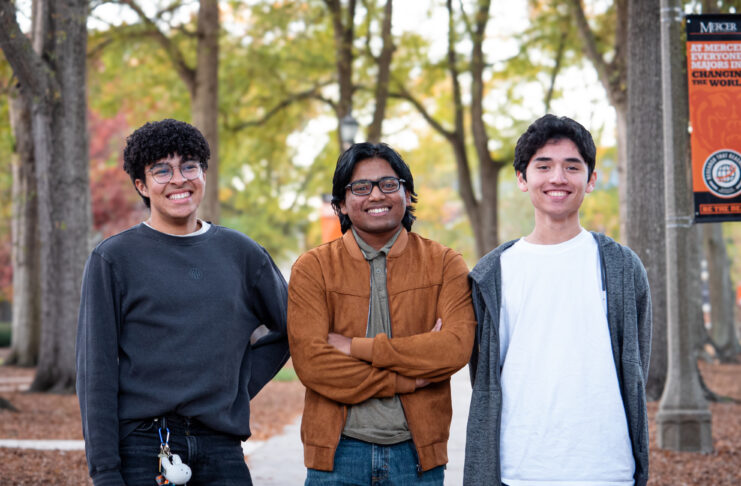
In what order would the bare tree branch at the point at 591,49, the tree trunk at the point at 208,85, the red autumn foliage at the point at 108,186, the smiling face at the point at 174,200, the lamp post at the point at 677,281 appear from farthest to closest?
the red autumn foliage at the point at 108,186 → the tree trunk at the point at 208,85 → the bare tree branch at the point at 591,49 → the lamp post at the point at 677,281 → the smiling face at the point at 174,200

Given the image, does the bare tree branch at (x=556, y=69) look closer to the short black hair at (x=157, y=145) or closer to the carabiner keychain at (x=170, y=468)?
the short black hair at (x=157, y=145)

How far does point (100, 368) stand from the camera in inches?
129

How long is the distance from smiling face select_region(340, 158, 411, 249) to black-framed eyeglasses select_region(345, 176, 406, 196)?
0.04ft

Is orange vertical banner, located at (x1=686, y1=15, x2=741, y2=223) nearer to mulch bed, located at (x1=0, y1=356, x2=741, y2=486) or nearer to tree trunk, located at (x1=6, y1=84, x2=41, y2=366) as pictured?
mulch bed, located at (x1=0, y1=356, x2=741, y2=486)

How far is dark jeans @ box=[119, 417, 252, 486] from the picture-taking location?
329 centimetres

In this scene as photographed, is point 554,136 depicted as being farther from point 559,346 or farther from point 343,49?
point 343,49

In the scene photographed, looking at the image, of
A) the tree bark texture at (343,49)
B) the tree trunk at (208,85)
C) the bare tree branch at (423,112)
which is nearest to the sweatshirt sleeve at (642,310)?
the tree trunk at (208,85)

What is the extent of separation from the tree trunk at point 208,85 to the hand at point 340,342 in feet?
48.1

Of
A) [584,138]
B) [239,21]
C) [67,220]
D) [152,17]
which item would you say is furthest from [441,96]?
[584,138]

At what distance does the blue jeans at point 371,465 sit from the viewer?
3.42 meters

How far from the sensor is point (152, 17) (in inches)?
712

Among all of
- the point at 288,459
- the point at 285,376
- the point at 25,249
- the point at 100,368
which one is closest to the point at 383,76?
the point at 285,376

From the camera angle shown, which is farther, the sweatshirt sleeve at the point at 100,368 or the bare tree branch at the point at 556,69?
the bare tree branch at the point at 556,69

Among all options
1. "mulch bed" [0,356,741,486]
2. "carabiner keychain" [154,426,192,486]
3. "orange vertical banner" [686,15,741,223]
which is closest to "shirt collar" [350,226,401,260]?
"carabiner keychain" [154,426,192,486]
